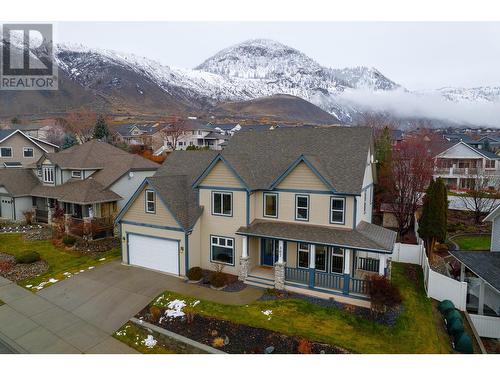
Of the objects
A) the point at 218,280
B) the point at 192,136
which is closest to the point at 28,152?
the point at 218,280

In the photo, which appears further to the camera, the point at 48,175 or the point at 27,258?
the point at 48,175

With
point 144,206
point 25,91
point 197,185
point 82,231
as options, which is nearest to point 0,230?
point 82,231

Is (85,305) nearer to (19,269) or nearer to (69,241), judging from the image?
(19,269)

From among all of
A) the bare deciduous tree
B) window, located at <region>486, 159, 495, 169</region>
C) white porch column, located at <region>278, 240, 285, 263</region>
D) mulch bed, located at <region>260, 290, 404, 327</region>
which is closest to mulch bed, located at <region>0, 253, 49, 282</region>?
mulch bed, located at <region>260, 290, 404, 327</region>

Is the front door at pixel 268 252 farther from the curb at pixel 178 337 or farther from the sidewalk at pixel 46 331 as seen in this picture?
the sidewalk at pixel 46 331

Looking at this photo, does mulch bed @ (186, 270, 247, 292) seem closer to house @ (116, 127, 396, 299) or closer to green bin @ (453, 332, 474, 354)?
house @ (116, 127, 396, 299)

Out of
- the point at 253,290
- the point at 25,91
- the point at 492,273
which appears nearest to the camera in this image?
the point at 492,273

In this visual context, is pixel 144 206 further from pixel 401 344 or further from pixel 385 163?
pixel 385 163

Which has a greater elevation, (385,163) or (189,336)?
(385,163)
